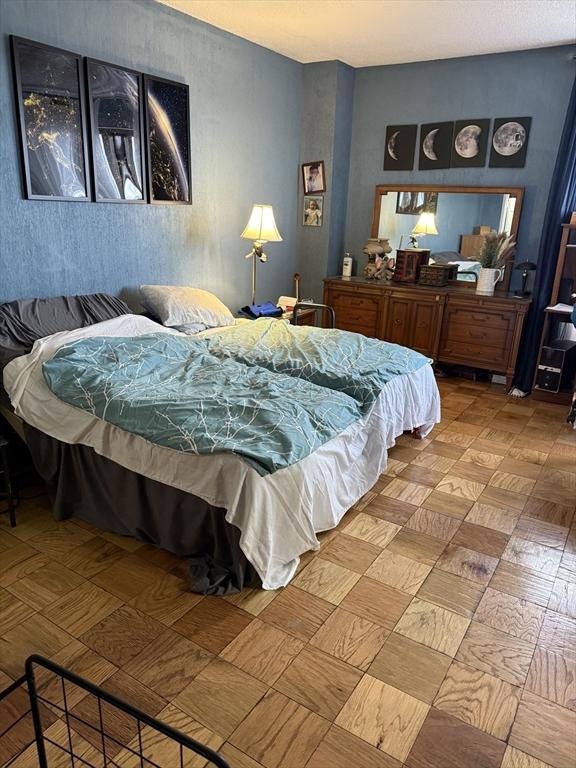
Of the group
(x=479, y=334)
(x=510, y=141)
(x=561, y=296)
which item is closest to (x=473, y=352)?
(x=479, y=334)

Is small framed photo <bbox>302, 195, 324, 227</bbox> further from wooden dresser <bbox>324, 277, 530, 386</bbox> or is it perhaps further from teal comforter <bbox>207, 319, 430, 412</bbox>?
teal comforter <bbox>207, 319, 430, 412</bbox>

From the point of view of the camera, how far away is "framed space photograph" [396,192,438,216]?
191 inches

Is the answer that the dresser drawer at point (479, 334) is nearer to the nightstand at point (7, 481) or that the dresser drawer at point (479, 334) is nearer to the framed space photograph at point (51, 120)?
the framed space photograph at point (51, 120)

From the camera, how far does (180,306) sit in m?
3.62

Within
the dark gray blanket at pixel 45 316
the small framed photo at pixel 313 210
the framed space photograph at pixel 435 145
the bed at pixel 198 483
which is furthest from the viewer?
the small framed photo at pixel 313 210

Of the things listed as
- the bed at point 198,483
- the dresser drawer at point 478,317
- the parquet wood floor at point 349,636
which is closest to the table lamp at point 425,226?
the dresser drawer at point 478,317

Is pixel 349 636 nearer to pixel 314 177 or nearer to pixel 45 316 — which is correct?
pixel 45 316

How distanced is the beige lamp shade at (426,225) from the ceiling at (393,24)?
4.12ft

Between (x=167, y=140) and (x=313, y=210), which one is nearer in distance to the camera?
(x=167, y=140)

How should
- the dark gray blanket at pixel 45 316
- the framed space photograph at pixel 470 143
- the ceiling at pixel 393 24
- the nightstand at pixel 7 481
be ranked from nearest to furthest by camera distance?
the nightstand at pixel 7 481, the dark gray blanket at pixel 45 316, the ceiling at pixel 393 24, the framed space photograph at pixel 470 143

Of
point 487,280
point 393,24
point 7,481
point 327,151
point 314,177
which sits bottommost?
point 7,481

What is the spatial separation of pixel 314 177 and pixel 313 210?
29 centimetres

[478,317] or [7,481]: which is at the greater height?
[478,317]

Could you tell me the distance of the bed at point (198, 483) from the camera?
2.02 m
